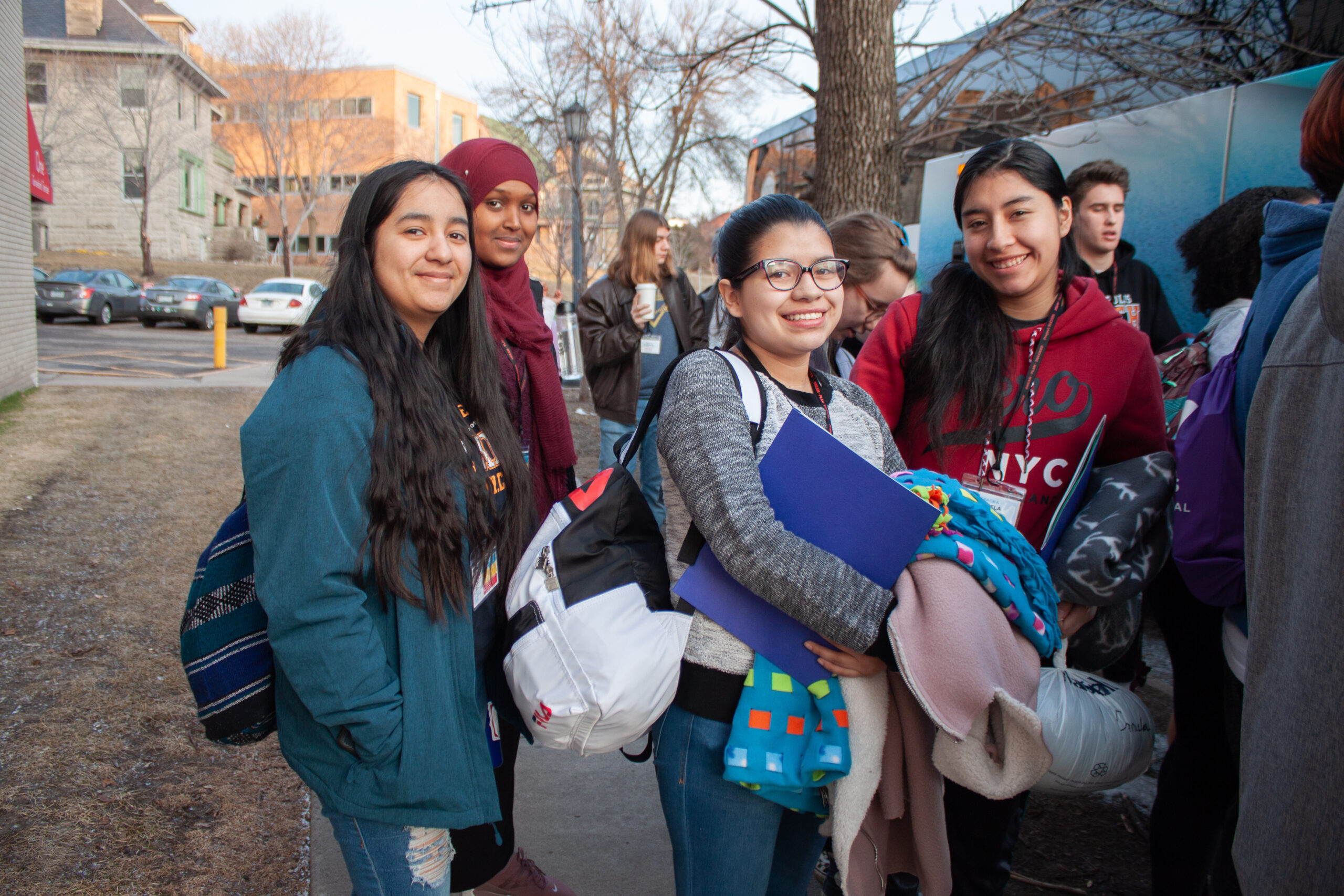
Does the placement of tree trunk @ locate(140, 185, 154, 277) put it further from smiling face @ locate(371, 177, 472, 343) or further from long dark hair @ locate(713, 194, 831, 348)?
long dark hair @ locate(713, 194, 831, 348)

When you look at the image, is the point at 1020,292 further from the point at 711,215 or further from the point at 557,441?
the point at 711,215

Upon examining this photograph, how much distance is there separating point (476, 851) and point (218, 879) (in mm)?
1184

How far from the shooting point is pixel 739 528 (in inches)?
59.4

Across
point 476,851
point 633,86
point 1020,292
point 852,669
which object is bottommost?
point 476,851

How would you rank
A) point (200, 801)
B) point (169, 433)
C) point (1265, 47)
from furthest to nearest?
point (169, 433), point (1265, 47), point (200, 801)

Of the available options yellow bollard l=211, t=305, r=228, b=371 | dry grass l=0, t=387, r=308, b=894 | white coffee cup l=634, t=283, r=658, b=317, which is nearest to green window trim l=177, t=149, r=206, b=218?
yellow bollard l=211, t=305, r=228, b=371

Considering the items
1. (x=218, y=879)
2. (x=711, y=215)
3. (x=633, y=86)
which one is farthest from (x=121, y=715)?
(x=711, y=215)

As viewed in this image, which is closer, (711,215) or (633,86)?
(633,86)

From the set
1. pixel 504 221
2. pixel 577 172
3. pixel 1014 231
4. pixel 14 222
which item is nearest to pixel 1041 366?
pixel 1014 231

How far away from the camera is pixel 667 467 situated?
5.49 ft

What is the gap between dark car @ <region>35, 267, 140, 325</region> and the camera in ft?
66.3

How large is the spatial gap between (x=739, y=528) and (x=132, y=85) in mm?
41221

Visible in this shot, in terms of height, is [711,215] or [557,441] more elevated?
[711,215]

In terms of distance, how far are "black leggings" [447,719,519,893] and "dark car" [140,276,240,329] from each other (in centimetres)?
2232
